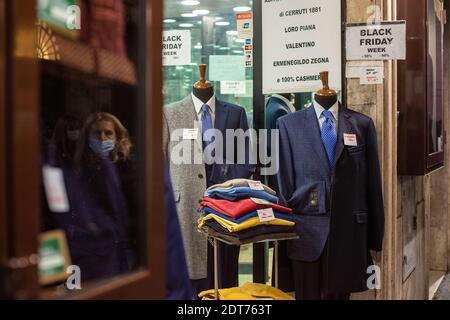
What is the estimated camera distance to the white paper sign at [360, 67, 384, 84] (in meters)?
3.14

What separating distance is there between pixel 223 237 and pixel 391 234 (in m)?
1.15

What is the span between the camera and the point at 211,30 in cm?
433

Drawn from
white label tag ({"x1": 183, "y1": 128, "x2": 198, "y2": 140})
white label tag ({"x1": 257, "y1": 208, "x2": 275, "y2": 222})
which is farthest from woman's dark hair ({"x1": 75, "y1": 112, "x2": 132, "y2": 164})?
white label tag ({"x1": 183, "y1": 128, "x2": 198, "y2": 140})

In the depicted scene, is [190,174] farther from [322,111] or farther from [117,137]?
[117,137]

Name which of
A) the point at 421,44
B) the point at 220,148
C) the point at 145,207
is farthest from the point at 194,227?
the point at 145,207

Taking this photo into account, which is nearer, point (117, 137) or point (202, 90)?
point (117, 137)

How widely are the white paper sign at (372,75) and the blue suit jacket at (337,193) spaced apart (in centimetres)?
28

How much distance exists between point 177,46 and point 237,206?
1.46 m

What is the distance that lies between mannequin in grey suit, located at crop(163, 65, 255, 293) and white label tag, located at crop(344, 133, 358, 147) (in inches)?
29.7

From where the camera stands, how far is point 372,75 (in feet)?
10.4

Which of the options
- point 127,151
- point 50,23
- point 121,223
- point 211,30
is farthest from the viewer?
point 211,30

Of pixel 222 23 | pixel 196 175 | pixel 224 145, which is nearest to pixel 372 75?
pixel 224 145

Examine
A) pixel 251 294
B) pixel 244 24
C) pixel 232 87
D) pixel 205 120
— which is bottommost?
pixel 251 294

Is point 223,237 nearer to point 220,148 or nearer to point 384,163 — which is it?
point 220,148
